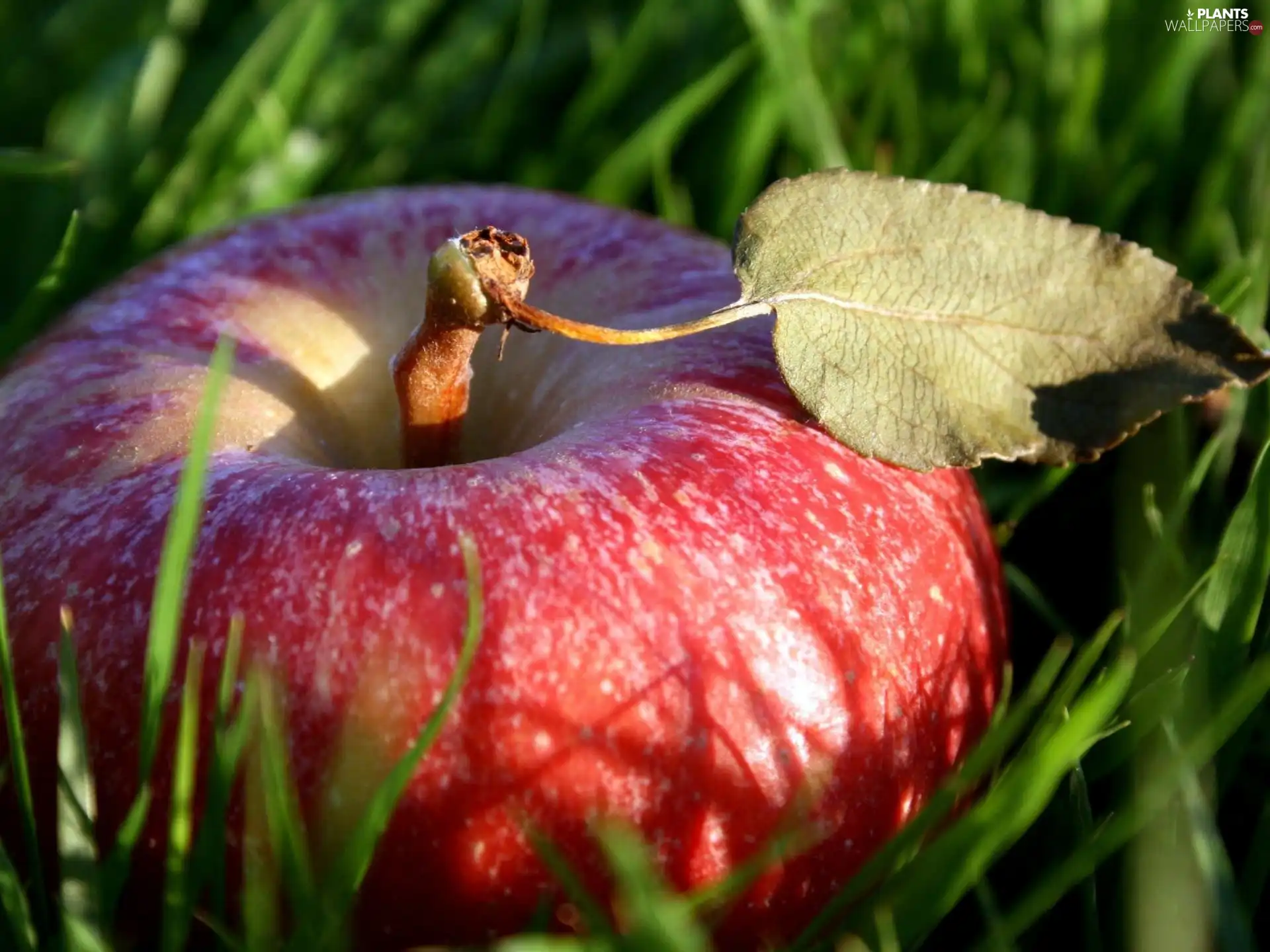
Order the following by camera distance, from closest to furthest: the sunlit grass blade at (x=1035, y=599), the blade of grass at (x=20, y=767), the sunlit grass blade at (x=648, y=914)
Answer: the sunlit grass blade at (x=648, y=914)
the blade of grass at (x=20, y=767)
the sunlit grass blade at (x=1035, y=599)

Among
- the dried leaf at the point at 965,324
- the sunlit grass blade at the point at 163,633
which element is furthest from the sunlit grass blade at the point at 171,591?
the dried leaf at the point at 965,324

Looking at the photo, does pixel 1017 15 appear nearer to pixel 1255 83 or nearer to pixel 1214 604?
pixel 1255 83

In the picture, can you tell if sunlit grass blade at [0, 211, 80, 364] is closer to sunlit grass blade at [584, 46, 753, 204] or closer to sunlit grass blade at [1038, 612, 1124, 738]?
sunlit grass blade at [584, 46, 753, 204]

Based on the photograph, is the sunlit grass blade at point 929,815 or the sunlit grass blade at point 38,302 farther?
the sunlit grass blade at point 38,302

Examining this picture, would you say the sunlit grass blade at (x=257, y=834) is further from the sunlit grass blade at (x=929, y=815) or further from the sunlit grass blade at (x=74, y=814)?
the sunlit grass blade at (x=929, y=815)

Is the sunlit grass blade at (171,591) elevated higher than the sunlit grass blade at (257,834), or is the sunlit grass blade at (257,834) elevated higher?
the sunlit grass blade at (171,591)

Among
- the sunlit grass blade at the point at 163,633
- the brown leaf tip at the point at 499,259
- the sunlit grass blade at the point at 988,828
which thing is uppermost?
the brown leaf tip at the point at 499,259

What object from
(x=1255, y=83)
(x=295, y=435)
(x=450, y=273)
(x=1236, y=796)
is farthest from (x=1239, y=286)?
(x=295, y=435)
